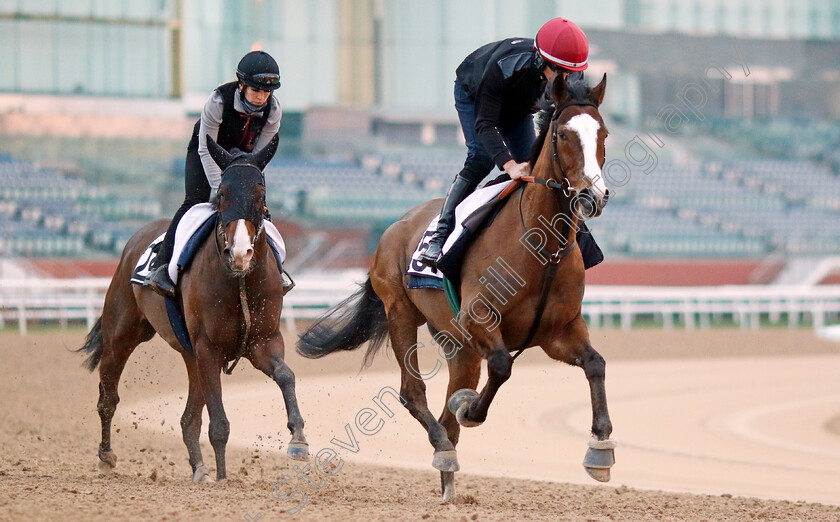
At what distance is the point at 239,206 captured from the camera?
6.38 m

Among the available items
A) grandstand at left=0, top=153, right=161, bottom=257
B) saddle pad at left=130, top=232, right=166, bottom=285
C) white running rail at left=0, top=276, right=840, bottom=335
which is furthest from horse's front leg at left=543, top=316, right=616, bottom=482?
grandstand at left=0, top=153, right=161, bottom=257

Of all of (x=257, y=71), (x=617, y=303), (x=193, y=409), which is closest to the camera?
(x=257, y=71)

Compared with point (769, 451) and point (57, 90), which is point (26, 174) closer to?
point (57, 90)

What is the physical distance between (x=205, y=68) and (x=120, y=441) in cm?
2284

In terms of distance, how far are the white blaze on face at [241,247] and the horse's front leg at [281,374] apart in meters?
0.67

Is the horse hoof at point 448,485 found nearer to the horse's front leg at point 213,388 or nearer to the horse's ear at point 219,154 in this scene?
the horse's front leg at point 213,388

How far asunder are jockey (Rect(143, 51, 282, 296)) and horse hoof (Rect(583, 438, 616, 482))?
2.77 m

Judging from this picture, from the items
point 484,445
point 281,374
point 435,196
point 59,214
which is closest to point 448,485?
point 281,374

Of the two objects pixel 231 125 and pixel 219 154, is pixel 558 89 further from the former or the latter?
pixel 231 125

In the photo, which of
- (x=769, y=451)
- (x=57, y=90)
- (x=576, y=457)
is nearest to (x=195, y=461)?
(x=576, y=457)

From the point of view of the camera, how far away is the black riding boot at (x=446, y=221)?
6.63m

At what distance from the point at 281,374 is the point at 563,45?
95.9 inches

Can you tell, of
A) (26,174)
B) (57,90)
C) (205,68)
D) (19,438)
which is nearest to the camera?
(19,438)

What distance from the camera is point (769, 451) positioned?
995cm
